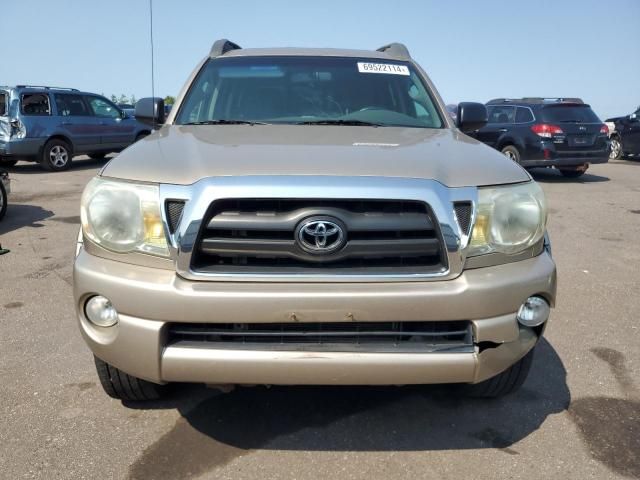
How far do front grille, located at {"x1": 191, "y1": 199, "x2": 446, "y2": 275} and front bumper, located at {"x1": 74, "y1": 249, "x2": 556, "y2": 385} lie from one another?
0.29 feet

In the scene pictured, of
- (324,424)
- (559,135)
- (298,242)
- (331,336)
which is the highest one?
(298,242)

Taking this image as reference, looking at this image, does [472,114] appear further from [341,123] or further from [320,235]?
[320,235]

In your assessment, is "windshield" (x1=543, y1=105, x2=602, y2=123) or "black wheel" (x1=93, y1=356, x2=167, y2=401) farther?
"windshield" (x1=543, y1=105, x2=602, y2=123)

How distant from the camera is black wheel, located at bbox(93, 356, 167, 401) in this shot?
2.70 metres

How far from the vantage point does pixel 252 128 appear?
3113 mm

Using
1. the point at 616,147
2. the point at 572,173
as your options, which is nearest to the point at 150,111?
the point at 572,173

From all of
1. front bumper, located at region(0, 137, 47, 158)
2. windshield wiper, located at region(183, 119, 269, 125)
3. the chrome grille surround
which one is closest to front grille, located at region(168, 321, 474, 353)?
the chrome grille surround

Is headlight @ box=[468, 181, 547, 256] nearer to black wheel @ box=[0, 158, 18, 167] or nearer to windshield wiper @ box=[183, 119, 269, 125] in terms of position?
windshield wiper @ box=[183, 119, 269, 125]

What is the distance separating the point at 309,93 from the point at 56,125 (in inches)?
452

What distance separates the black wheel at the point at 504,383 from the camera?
281cm

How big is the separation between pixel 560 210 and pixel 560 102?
4.17m

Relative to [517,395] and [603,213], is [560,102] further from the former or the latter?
[517,395]

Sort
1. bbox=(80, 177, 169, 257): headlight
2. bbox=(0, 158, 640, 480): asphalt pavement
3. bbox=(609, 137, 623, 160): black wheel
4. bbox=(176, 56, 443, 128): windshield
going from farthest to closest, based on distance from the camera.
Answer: bbox=(609, 137, 623, 160): black wheel
bbox=(176, 56, 443, 128): windshield
bbox=(0, 158, 640, 480): asphalt pavement
bbox=(80, 177, 169, 257): headlight

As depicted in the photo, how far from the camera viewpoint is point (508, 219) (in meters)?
2.41
